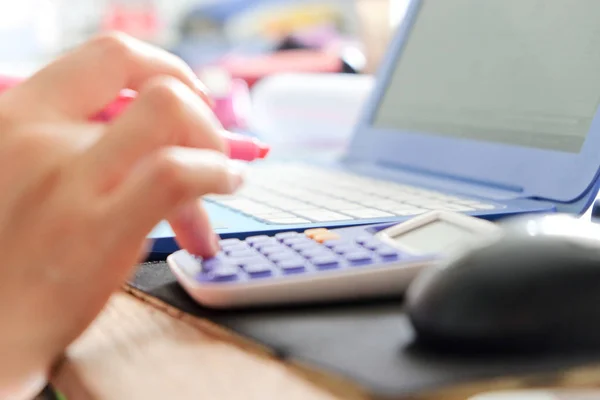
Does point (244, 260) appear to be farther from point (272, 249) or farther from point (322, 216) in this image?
point (322, 216)

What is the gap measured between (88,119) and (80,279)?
110 mm

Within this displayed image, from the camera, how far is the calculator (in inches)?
12.8

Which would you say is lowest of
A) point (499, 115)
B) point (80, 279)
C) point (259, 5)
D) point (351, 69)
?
point (80, 279)

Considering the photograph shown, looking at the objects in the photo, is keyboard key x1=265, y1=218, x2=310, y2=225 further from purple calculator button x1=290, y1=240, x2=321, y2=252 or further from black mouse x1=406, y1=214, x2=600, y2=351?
black mouse x1=406, y1=214, x2=600, y2=351

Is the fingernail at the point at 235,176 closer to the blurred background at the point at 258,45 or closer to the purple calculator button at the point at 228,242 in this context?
the purple calculator button at the point at 228,242

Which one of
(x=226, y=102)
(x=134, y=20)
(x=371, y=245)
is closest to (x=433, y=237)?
(x=371, y=245)

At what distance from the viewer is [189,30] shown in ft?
7.30

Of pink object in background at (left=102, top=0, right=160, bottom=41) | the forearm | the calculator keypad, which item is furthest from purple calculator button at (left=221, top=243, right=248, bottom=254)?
pink object in background at (left=102, top=0, right=160, bottom=41)

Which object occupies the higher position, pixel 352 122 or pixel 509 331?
pixel 352 122

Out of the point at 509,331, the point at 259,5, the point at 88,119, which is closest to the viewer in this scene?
the point at 509,331

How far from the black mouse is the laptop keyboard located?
0.66 ft

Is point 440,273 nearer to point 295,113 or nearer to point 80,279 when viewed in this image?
point 80,279

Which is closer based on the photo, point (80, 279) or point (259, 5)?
point (80, 279)

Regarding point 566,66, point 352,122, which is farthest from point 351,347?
point 352,122
